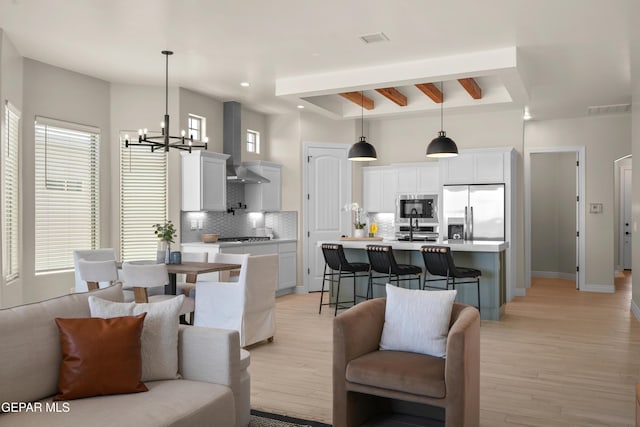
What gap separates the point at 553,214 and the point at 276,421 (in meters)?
9.13

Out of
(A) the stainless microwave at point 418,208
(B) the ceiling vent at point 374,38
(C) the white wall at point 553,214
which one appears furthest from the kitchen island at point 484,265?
(C) the white wall at point 553,214

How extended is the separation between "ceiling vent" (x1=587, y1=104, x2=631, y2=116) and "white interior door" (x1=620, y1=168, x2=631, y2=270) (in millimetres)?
3613

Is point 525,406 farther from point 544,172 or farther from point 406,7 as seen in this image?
point 544,172

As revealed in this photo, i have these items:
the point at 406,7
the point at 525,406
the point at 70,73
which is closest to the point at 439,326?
the point at 525,406

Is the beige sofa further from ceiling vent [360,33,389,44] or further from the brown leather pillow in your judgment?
ceiling vent [360,33,389,44]

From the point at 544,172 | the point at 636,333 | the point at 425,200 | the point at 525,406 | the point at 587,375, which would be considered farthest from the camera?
the point at 544,172

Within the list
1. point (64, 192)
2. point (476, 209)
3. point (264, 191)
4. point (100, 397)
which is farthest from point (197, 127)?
point (100, 397)

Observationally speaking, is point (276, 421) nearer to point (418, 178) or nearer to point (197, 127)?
point (197, 127)

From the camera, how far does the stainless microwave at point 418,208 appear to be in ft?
28.3

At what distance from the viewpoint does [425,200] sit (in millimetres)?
8680

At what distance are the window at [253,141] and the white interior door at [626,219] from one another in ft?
26.8

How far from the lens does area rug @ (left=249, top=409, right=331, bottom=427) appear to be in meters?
3.22

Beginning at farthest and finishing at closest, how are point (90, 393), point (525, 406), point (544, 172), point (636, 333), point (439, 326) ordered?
point (544, 172) < point (636, 333) < point (525, 406) < point (439, 326) < point (90, 393)

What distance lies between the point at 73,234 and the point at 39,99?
161 centimetres
